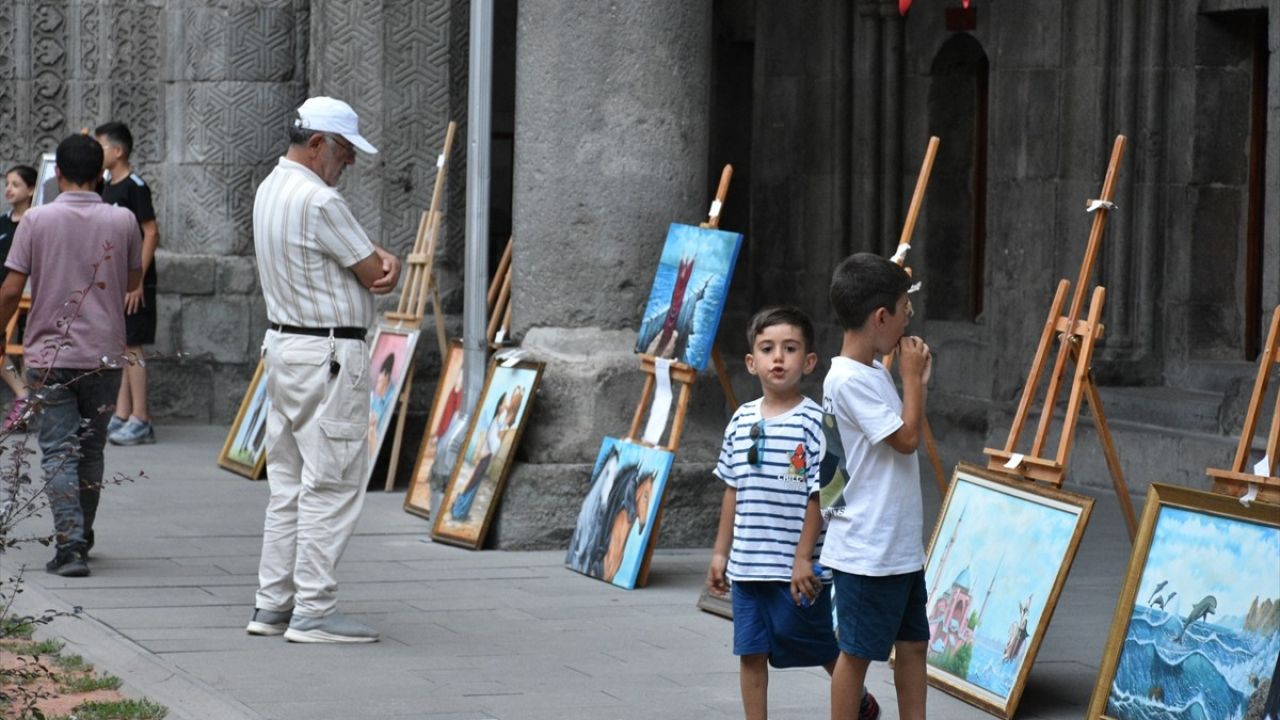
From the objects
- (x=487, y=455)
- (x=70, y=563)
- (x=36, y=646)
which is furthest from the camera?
(x=487, y=455)

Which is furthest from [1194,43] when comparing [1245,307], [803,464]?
[803,464]

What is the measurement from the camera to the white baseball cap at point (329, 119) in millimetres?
7441

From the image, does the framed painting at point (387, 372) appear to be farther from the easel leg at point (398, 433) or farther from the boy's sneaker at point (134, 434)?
the boy's sneaker at point (134, 434)

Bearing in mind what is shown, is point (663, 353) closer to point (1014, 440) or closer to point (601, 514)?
point (601, 514)

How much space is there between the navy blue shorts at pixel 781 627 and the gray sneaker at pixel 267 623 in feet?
7.53

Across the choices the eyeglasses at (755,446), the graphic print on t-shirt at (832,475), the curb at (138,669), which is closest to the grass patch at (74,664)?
the curb at (138,669)

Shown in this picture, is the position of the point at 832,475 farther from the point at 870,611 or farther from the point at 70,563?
the point at 70,563

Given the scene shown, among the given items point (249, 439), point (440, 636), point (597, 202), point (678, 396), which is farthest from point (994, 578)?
point (249, 439)

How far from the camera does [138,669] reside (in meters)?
6.85

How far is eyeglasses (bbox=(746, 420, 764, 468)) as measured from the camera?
5977 mm

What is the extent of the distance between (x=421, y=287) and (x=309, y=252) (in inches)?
165

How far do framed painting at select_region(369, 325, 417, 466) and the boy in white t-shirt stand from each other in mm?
6062

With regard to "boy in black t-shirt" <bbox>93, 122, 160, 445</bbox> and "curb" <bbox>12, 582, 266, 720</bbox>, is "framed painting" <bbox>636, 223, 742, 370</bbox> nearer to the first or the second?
"curb" <bbox>12, 582, 266, 720</bbox>

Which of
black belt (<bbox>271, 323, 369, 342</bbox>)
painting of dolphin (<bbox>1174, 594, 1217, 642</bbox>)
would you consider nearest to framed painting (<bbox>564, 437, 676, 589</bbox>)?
black belt (<bbox>271, 323, 369, 342</bbox>)
